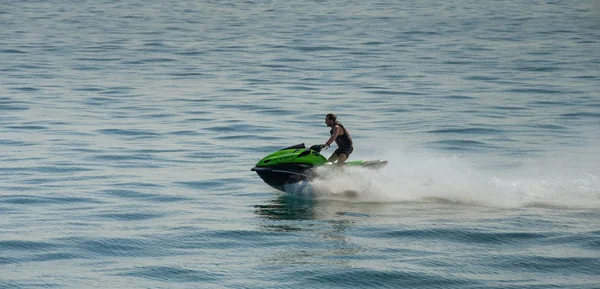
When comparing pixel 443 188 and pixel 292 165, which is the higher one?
pixel 292 165

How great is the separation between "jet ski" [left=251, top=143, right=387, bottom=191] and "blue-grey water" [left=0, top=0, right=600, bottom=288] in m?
0.39

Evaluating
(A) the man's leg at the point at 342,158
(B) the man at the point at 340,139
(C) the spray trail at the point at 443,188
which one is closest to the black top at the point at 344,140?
(B) the man at the point at 340,139

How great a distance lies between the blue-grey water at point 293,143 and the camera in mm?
18328

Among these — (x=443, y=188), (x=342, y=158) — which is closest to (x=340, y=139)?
(x=342, y=158)

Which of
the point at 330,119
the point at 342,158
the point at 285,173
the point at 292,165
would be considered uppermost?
the point at 330,119

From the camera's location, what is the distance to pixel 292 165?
23.3 m

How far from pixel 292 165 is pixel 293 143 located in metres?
10.3

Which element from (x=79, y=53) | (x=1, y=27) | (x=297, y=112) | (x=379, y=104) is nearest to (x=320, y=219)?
(x=297, y=112)

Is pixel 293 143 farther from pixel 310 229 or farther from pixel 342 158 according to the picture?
pixel 310 229

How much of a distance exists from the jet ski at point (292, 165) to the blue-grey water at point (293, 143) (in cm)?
39

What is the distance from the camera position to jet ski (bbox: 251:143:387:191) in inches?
917

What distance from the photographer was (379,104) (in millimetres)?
43500

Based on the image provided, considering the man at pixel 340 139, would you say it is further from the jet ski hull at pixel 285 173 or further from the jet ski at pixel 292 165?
the jet ski hull at pixel 285 173

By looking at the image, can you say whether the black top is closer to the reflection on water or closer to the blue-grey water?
the blue-grey water
